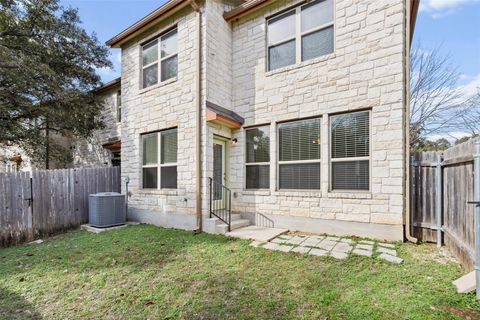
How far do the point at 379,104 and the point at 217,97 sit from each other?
4012 mm

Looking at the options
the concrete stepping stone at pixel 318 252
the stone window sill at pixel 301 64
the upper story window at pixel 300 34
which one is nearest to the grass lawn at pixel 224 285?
the concrete stepping stone at pixel 318 252

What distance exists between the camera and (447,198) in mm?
4648

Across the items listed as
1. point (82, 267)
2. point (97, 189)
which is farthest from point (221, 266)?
point (97, 189)

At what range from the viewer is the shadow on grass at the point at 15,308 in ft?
10.0

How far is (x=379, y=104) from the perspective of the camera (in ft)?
18.2

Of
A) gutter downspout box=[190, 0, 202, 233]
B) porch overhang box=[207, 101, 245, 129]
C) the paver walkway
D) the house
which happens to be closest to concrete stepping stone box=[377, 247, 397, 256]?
the paver walkway

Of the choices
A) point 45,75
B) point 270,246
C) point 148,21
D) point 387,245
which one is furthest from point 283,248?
point 45,75

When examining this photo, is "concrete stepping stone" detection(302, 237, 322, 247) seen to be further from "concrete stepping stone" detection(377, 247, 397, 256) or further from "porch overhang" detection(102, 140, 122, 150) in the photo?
"porch overhang" detection(102, 140, 122, 150)

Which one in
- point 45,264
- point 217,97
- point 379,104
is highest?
point 217,97

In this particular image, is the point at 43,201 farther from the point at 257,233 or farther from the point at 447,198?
the point at 447,198

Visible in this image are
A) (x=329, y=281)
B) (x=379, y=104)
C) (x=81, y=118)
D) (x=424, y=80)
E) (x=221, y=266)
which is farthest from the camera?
(x=424, y=80)

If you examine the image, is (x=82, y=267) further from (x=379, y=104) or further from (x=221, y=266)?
(x=379, y=104)

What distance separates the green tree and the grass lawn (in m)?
6.98

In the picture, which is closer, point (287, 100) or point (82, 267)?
point (82, 267)
